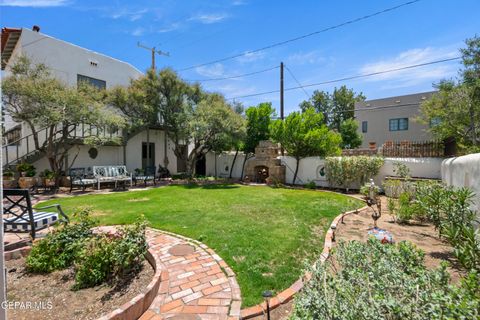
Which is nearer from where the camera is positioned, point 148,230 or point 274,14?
point 148,230

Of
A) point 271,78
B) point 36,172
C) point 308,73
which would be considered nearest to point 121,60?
point 36,172

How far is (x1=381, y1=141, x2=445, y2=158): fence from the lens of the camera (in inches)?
430

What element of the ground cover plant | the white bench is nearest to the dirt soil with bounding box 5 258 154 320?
the ground cover plant

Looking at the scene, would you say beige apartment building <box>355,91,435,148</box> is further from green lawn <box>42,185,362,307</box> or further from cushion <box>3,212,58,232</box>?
cushion <box>3,212,58,232</box>

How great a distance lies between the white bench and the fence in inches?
565

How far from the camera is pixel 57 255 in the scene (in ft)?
12.2

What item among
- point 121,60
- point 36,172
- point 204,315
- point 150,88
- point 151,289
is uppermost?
point 121,60

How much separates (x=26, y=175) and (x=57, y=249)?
10.9m

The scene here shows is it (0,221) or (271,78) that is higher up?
(271,78)

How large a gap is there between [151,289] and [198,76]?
53.3 feet

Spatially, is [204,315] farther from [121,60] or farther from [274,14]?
[121,60]

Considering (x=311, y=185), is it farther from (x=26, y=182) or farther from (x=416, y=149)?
(x=26, y=182)

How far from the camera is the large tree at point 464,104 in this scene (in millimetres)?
9565

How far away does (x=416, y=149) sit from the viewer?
11.5 metres
